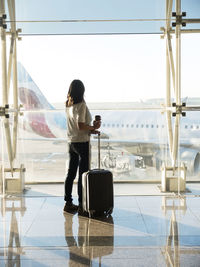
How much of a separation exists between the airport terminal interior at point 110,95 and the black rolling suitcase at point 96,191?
478 millimetres

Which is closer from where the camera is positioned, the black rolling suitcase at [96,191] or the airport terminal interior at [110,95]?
the black rolling suitcase at [96,191]

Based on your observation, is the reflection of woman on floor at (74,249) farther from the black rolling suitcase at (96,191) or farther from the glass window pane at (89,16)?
the glass window pane at (89,16)

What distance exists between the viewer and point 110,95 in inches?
214

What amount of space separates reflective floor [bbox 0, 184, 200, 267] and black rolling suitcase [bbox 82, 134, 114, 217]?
0.11 metres

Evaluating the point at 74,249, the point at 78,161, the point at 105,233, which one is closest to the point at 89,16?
the point at 78,161

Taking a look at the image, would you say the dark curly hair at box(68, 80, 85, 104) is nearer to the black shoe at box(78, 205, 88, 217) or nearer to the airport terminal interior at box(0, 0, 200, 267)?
the airport terminal interior at box(0, 0, 200, 267)

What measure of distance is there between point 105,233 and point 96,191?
0.58 metres

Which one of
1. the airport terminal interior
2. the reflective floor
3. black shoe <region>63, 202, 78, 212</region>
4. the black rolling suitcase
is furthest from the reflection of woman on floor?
the airport terminal interior

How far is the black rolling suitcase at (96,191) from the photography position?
4.25 metres

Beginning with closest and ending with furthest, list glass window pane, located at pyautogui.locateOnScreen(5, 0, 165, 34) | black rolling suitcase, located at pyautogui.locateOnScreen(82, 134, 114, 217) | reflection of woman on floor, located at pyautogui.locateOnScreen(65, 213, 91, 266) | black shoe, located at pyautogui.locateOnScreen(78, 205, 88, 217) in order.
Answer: reflection of woman on floor, located at pyautogui.locateOnScreen(65, 213, 91, 266) < black rolling suitcase, located at pyautogui.locateOnScreen(82, 134, 114, 217) < black shoe, located at pyautogui.locateOnScreen(78, 205, 88, 217) < glass window pane, located at pyautogui.locateOnScreen(5, 0, 165, 34)

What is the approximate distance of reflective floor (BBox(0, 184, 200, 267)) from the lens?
10.2ft

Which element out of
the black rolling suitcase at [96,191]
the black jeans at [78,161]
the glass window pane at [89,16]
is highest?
the glass window pane at [89,16]

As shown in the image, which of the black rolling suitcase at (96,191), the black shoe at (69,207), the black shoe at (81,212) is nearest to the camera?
the black rolling suitcase at (96,191)

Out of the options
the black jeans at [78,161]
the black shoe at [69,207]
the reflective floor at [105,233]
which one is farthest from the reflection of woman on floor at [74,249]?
the black jeans at [78,161]
